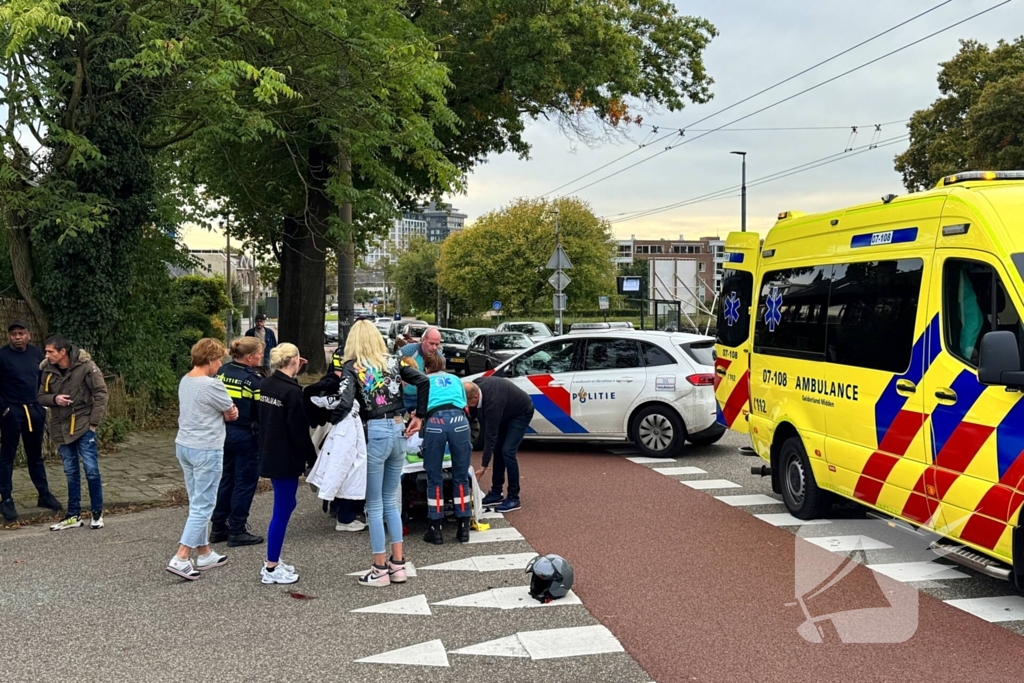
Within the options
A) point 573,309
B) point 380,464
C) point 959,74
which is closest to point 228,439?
point 380,464

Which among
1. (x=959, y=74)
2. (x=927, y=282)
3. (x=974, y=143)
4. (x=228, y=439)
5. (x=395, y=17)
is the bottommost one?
(x=228, y=439)

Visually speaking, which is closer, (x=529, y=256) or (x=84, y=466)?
(x=84, y=466)

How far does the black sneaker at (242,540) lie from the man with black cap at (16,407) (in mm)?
2321

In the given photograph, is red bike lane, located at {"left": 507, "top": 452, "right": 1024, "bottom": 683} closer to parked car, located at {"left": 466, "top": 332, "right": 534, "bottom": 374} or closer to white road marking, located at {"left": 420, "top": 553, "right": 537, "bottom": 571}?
white road marking, located at {"left": 420, "top": 553, "right": 537, "bottom": 571}

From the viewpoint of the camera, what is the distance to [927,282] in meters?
5.75

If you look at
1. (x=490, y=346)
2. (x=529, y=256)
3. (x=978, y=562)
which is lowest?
(x=978, y=562)

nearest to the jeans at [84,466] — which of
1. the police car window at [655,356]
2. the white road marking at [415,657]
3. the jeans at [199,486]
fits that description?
the jeans at [199,486]

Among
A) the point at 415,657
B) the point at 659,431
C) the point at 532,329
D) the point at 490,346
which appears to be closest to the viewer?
the point at 415,657

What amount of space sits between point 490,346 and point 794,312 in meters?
16.6

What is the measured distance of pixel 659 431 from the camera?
10.9 metres

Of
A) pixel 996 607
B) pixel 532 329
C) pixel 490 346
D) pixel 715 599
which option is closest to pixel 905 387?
pixel 996 607

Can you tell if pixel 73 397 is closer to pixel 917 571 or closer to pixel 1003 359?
pixel 917 571

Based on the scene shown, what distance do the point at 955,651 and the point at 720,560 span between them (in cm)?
198

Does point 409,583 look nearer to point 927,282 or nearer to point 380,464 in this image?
point 380,464
